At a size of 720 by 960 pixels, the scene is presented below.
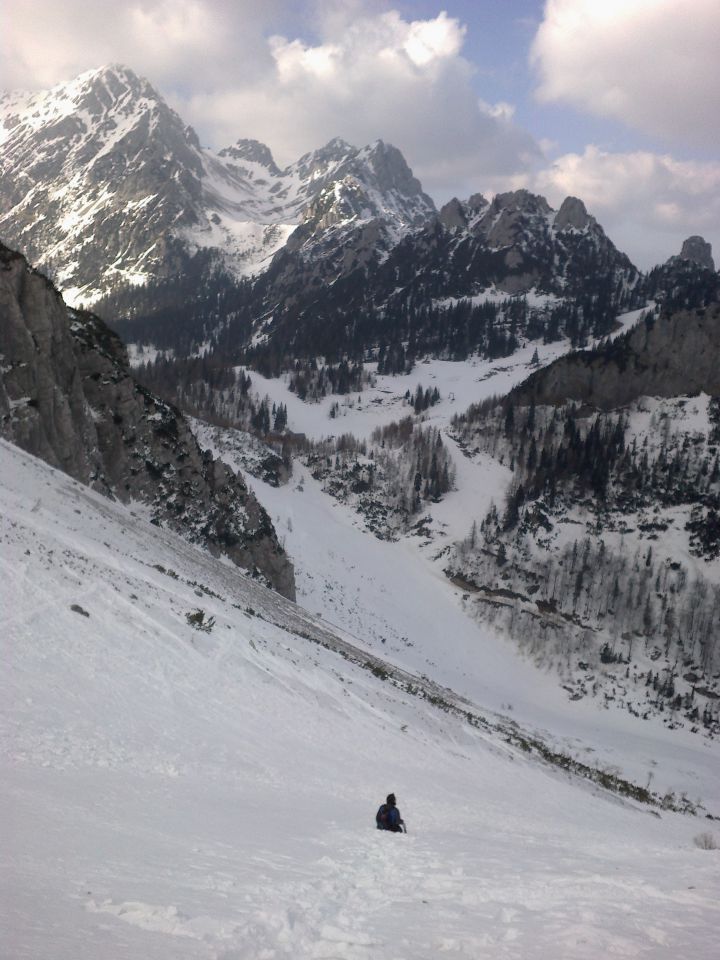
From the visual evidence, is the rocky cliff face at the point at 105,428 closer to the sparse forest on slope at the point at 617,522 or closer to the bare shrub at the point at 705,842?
the bare shrub at the point at 705,842

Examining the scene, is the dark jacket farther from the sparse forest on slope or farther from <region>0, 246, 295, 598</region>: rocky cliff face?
the sparse forest on slope

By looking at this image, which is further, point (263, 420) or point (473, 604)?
point (263, 420)

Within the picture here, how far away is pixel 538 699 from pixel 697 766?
16.9 meters

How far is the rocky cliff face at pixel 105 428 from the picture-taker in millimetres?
41156

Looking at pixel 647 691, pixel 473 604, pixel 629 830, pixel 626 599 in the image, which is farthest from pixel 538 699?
pixel 629 830

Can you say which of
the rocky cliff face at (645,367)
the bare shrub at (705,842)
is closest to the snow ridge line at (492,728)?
the bare shrub at (705,842)

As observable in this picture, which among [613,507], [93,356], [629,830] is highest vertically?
[613,507]

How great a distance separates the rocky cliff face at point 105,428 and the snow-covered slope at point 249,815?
55.1 ft

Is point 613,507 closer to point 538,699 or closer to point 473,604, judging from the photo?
point 473,604

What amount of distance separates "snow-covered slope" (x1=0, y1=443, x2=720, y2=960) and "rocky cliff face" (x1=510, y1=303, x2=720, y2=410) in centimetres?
11690

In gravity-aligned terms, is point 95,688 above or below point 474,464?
below

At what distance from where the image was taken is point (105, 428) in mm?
49906

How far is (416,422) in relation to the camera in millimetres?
151250

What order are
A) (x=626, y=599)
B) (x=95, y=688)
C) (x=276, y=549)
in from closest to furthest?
(x=95, y=688), (x=276, y=549), (x=626, y=599)
